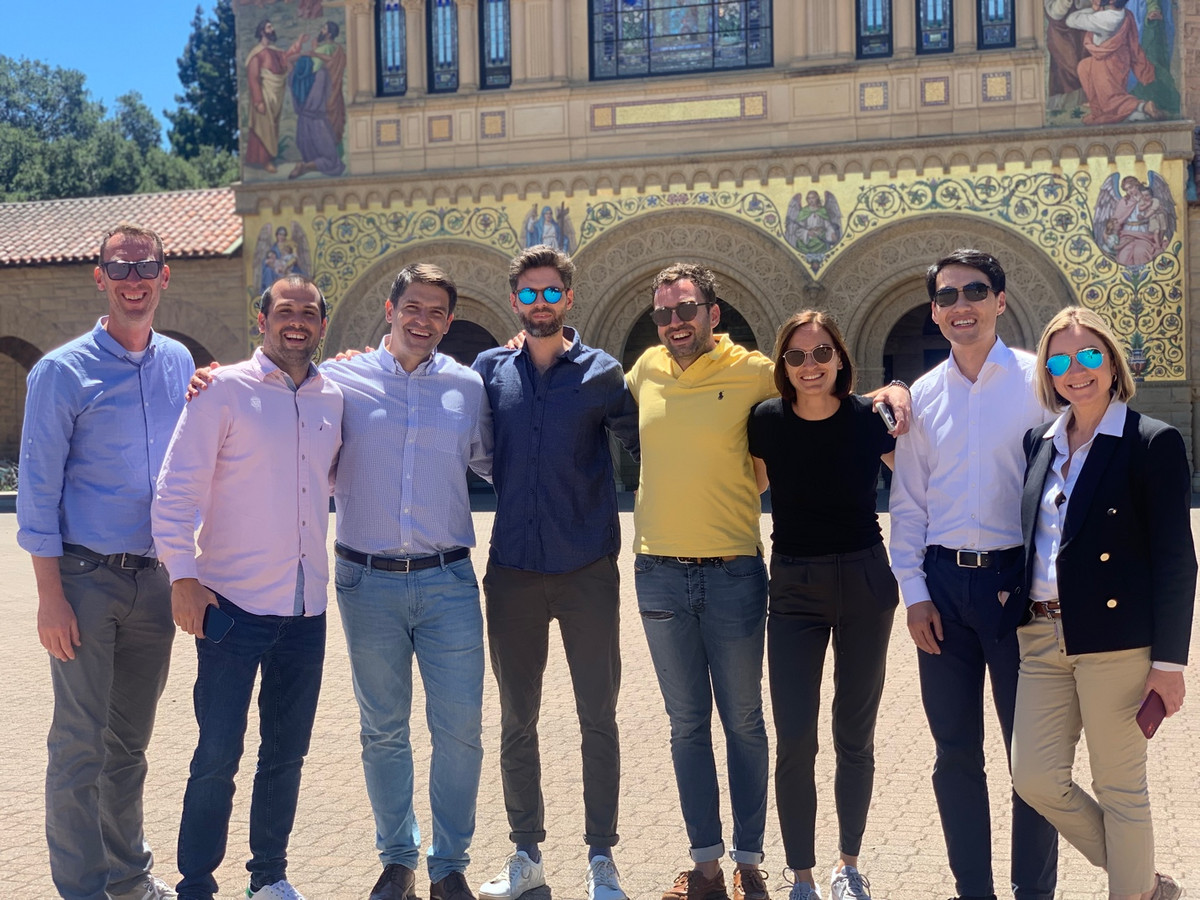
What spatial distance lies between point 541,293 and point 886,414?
4.29 feet

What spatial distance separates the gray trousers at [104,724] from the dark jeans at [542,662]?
A: 119cm

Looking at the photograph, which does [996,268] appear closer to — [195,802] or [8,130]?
[195,802]

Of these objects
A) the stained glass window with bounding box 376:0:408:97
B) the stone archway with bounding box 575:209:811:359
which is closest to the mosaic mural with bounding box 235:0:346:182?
the stained glass window with bounding box 376:0:408:97

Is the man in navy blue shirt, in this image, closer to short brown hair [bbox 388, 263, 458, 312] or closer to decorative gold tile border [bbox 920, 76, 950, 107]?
short brown hair [bbox 388, 263, 458, 312]

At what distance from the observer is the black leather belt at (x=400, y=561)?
4816mm

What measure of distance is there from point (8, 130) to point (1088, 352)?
162 feet

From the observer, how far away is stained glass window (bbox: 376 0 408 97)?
2333 centimetres

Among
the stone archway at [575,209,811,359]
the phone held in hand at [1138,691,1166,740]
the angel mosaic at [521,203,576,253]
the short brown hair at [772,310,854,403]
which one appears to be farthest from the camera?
the angel mosaic at [521,203,576,253]

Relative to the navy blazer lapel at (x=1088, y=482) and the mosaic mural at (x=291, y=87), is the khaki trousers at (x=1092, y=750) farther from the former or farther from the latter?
the mosaic mural at (x=291, y=87)

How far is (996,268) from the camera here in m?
4.63

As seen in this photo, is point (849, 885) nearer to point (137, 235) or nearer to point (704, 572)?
point (704, 572)

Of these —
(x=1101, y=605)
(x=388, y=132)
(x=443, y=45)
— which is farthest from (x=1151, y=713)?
(x=443, y=45)

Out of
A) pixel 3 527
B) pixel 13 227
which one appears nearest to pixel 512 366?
pixel 3 527

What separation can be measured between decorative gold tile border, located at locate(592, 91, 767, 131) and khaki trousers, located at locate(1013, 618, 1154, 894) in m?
18.7
